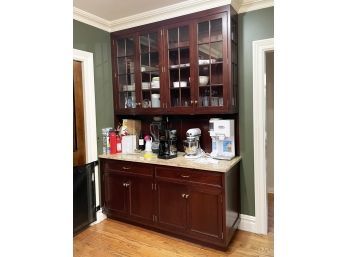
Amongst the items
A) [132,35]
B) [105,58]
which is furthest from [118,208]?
[132,35]

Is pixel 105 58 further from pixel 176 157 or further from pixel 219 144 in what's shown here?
pixel 219 144

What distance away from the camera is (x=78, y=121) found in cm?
292

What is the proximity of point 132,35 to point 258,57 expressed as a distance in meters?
1.59

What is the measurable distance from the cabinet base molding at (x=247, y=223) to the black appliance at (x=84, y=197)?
1.85 metres

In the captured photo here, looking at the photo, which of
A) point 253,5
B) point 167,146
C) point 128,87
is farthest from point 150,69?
point 253,5

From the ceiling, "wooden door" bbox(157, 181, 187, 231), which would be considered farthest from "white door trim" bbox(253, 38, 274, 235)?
"wooden door" bbox(157, 181, 187, 231)

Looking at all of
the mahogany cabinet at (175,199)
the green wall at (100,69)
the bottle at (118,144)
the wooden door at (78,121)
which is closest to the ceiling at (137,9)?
the green wall at (100,69)

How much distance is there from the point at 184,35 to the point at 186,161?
143cm

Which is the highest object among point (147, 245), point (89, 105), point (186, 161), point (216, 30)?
point (216, 30)

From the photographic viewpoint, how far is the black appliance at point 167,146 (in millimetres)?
2770

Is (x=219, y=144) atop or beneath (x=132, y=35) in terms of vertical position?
beneath

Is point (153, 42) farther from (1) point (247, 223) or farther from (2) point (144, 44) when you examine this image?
(1) point (247, 223)
